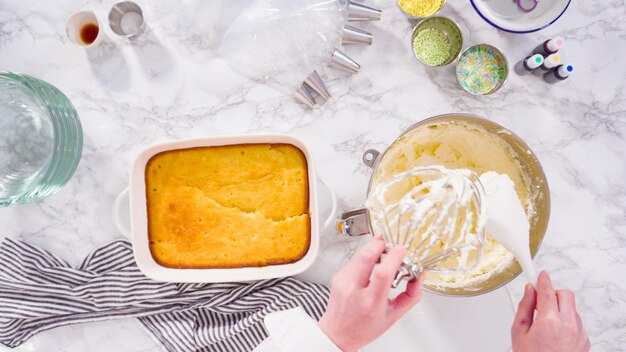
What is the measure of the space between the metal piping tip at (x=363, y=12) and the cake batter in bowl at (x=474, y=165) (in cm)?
30

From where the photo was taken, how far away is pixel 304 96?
1097 mm

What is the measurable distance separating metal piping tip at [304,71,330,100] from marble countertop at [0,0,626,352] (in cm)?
2

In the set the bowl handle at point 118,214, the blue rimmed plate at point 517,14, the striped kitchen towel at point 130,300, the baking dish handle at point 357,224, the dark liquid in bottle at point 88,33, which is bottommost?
the striped kitchen towel at point 130,300

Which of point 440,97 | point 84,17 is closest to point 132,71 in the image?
point 84,17

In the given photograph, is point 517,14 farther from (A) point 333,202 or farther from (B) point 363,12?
(A) point 333,202

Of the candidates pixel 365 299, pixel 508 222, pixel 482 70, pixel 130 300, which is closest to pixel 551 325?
pixel 508 222

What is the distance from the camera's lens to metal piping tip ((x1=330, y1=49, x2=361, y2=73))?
1.09 metres

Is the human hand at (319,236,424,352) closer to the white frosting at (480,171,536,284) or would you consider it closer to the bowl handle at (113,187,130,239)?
the white frosting at (480,171,536,284)

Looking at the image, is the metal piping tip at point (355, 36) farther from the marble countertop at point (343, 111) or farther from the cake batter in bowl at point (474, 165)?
the cake batter in bowl at point (474, 165)

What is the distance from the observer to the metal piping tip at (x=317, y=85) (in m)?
1.10

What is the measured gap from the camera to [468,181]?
0.87m

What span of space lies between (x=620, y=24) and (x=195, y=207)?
3.43 ft

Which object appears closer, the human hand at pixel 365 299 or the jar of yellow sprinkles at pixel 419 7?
the human hand at pixel 365 299

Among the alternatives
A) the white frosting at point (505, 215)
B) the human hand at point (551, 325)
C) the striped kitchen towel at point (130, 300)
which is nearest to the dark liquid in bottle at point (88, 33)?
the striped kitchen towel at point (130, 300)
